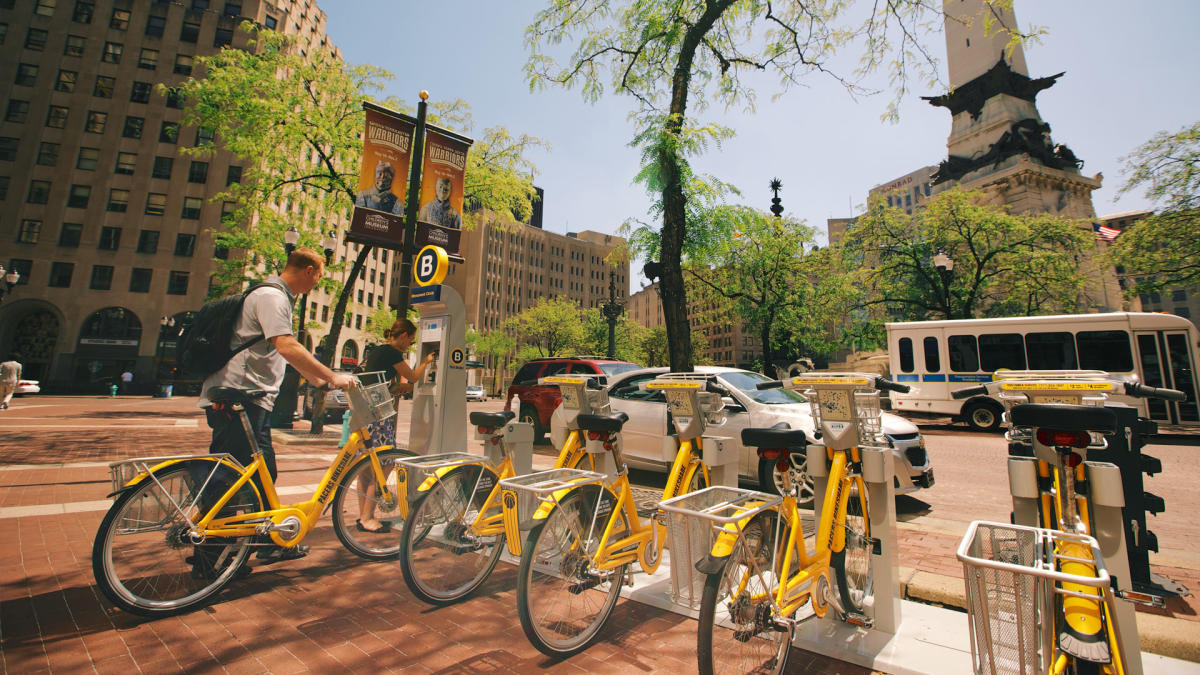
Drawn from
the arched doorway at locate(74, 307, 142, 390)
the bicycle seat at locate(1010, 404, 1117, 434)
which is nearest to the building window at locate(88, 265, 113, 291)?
the arched doorway at locate(74, 307, 142, 390)

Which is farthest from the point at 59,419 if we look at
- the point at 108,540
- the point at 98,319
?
the point at 98,319

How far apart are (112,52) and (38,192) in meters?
13.0

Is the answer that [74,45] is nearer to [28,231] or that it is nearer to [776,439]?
[28,231]

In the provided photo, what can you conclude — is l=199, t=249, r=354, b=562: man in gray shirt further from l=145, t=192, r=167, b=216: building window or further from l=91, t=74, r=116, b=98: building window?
l=91, t=74, r=116, b=98: building window

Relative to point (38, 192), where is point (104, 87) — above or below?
above

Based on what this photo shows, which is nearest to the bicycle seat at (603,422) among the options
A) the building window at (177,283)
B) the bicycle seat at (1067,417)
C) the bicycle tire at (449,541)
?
the bicycle tire at (449,541)

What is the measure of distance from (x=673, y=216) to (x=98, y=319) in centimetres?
4926

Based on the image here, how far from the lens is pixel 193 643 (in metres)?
2.92

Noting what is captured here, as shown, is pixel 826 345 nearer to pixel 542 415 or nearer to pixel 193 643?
pixel 542 415

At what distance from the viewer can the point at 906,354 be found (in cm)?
1703

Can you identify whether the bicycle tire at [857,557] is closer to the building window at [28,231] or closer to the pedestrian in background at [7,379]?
the pedestrian in background at [7,379]

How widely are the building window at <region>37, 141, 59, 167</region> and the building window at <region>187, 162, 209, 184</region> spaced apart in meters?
9.31

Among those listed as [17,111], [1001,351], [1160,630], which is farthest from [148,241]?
[1160,630]

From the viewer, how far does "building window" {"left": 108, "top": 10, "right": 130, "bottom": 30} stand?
42531 mm
